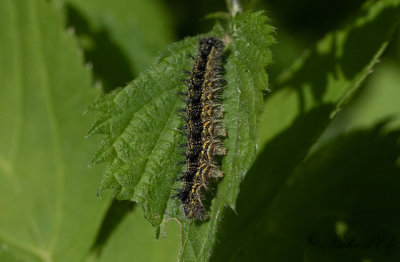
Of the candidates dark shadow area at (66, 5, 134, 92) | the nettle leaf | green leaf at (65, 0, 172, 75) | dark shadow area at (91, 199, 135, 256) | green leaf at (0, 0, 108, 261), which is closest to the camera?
the nettle leaf

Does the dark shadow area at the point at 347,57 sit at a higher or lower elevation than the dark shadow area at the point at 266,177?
higher

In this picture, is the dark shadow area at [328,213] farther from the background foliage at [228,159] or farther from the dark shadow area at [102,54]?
the dark shadow area at [102,54]

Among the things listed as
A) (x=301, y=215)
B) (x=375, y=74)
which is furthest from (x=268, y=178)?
(x=375, y=74)

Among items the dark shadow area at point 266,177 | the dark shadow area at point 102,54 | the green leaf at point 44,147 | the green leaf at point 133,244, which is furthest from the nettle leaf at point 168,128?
the dark shadow area at point 102,54

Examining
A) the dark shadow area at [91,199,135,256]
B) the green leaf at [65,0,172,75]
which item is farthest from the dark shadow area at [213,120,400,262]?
the green leaf at [65,0,172,75]

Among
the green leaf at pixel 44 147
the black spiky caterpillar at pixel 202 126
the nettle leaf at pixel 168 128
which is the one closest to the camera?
the nettle leaf at pixel 168 128

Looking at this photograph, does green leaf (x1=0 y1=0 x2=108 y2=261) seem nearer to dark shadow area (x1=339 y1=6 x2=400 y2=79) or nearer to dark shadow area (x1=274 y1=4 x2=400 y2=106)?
dark shadow area (x1=274 y1=4 x2=400 y2=106)

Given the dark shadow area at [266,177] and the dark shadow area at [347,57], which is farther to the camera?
the dark shadow area at [347,57]
